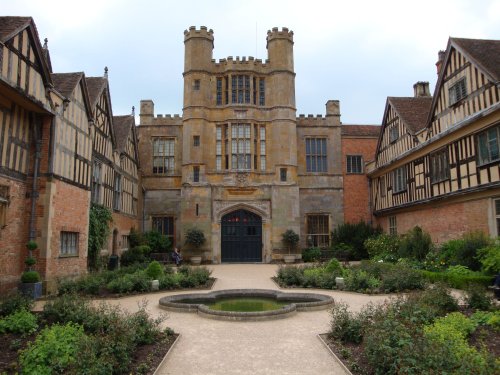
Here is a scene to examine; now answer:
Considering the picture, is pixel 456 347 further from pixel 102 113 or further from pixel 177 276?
pixel 102 113

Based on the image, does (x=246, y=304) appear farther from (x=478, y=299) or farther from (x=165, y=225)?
(x=165, y=225)

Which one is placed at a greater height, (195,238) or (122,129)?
(122,129)

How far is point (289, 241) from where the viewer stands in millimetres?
24531

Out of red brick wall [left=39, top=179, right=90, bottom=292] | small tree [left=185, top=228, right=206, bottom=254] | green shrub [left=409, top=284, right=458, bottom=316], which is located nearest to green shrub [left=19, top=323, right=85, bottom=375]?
green shrub [left=409, top=284, right=458, bottom=316]

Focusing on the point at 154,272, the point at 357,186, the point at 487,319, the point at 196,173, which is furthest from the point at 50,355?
the point at 357,186

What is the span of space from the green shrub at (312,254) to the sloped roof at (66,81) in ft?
51.4

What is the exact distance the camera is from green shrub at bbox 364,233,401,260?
20.2 meters

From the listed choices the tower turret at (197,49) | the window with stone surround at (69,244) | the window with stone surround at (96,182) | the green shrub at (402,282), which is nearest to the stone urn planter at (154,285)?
the window with stone surround at (69,244)

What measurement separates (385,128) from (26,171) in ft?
62.2

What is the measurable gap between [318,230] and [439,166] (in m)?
10.1

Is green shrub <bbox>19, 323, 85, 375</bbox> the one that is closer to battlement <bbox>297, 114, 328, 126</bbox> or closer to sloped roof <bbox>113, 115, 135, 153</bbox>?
sloped roof <bbox>113, 115, 135, 153</bbox>

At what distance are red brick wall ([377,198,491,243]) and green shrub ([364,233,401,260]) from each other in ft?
3.64

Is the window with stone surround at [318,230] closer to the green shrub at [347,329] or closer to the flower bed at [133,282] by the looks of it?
the flower bed at [133,282]

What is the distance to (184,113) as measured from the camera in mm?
26219
